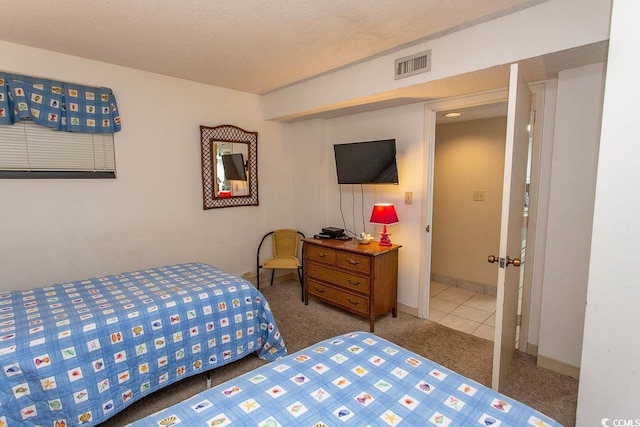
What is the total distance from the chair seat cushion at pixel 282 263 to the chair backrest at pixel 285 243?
17cm

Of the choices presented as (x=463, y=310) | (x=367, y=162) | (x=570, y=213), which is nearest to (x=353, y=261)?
(x=367, y=162)

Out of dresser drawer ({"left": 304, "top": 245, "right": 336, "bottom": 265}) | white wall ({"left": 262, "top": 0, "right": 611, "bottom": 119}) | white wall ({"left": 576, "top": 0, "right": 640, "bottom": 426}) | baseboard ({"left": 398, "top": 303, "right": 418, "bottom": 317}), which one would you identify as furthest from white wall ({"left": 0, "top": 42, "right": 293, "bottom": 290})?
white wall ({"left": 576, "top": 0, "right": 640, "bottom": 426})

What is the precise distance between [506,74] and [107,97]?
310cm

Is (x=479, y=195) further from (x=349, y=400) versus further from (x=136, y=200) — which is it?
(x=136, y=200)

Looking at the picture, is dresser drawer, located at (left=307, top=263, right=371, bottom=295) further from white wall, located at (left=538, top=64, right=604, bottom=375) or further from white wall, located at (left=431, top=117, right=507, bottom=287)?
white wall, located at (left=431, top=117, right=507, bottom=287)

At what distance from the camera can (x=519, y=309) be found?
275 cm

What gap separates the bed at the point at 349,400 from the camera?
1.00 metres

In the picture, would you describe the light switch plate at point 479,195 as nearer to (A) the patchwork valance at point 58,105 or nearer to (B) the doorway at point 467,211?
(B) the doorway at point 467,211

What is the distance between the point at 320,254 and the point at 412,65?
1.90 m

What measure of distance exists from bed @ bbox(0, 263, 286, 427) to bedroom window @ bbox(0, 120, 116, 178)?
3.10ft

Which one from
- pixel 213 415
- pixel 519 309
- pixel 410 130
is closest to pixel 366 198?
pixel 410 130

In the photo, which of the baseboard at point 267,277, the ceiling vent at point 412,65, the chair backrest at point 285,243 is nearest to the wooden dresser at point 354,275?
the chair backrest at point 285,243

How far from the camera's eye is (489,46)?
1.99m

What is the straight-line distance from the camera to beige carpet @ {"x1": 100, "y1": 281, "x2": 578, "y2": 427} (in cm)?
196
